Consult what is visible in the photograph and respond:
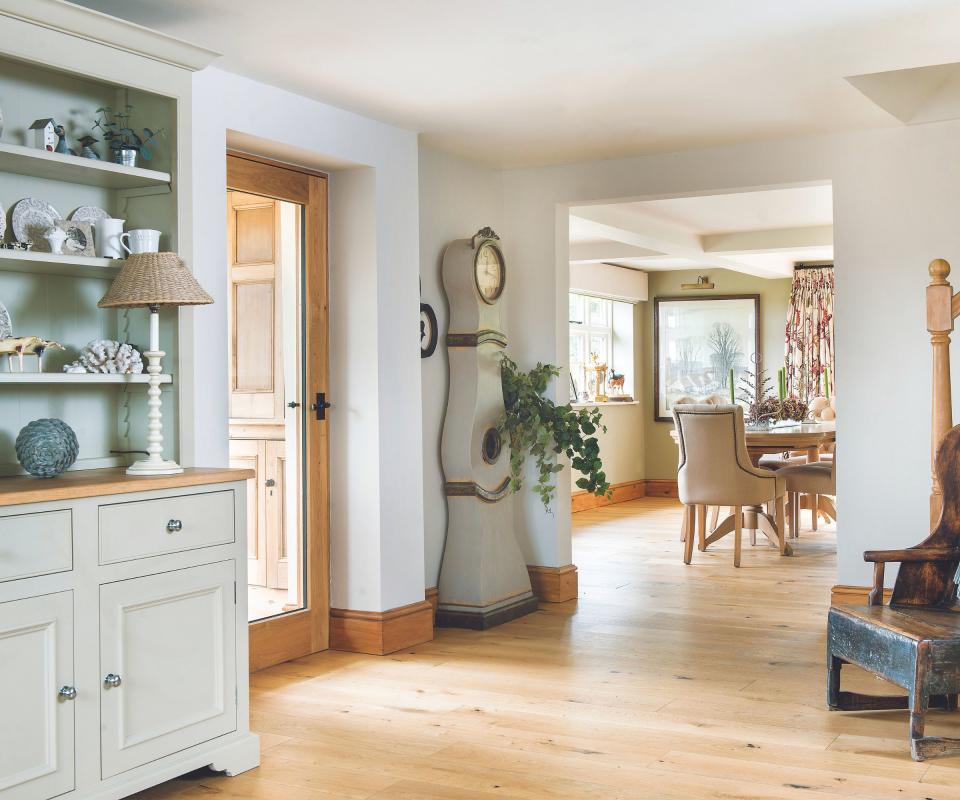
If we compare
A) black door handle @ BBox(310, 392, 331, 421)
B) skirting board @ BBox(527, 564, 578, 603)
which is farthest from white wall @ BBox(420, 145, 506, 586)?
skirting board @ BBox(527, 564, 578, 603)

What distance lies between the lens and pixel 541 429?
5.48m

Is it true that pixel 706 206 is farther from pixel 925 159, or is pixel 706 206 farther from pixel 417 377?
pixel 417 377

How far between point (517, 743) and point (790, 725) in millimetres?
920

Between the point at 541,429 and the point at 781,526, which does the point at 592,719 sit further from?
the point at 781,526

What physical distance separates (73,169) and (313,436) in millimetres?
1802

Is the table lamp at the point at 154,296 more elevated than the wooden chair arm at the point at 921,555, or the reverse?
the table lamp at the point at 154,296

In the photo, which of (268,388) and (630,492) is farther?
(630,492)

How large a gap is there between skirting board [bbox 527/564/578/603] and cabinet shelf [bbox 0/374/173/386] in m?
2.92

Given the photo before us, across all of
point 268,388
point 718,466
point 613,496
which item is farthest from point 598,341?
point 268,388

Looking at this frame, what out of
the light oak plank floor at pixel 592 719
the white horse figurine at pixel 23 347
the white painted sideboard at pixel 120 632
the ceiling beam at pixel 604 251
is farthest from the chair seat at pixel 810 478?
the white horse figurine at pixel 23 347

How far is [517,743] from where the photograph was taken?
3400mm

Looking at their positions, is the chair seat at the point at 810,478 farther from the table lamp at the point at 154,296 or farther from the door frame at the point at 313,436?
the table lamp at the point at 154,296

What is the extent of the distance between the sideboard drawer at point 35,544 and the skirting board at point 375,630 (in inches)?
81.3

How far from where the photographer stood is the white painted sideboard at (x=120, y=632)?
101 inches
